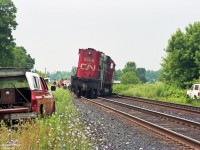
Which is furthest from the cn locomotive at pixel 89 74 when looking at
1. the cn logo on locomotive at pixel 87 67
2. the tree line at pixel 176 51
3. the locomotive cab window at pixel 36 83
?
the locomotive cab window at pixel 36 83

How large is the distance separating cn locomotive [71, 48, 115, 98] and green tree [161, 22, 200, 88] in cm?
1307

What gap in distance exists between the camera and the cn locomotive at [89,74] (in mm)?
38250

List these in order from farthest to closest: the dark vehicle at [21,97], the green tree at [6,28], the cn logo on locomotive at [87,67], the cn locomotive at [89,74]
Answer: the green tree at [6,28] → the cn logo on locomotive at [87,67] → the cn locomotive at [89,74] → the dark vehicle at [21,97]

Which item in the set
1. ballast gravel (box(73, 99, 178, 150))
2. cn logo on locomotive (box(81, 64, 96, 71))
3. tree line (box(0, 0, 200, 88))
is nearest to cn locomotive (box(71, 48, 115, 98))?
cn logo on locomotive (box(81, 64, 96, 71))

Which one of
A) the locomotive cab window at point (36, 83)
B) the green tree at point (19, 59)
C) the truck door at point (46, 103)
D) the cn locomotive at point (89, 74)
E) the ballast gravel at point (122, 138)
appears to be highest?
the green tree at point (19, 59)

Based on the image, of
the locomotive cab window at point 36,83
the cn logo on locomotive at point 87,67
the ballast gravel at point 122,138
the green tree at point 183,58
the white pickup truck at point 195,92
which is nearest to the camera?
the ballast gravel at point 122,138

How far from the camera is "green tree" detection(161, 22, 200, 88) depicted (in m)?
50.1

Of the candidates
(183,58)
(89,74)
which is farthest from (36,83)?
(183,58)

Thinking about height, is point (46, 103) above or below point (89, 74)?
below

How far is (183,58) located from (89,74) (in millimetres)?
16210

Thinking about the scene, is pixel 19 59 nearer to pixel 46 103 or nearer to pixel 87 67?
pixel 87 67

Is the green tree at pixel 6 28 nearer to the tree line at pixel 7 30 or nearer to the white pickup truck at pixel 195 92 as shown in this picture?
the tree line at pixel 7 30

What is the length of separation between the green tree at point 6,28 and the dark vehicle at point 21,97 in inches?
1868

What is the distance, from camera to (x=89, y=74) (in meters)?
38.8
